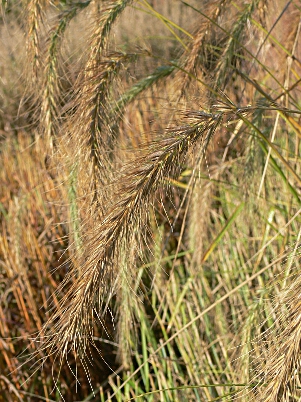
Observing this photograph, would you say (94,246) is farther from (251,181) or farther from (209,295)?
(209,295)

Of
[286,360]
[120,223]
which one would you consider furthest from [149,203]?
[286,360]

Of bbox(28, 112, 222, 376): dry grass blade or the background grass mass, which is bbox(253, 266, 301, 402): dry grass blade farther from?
bbox(28, 112, 222, 376): dry grass blade

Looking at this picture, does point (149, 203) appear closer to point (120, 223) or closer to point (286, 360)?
point (120, 223)

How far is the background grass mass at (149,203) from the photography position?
0.96m

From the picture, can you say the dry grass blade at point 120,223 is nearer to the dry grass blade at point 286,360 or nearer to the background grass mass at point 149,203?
the background grass mass at point 149,203

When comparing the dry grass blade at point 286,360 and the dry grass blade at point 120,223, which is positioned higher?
the dry grass blade at point 120,223

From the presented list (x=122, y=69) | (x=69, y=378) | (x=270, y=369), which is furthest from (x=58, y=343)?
(x=69, y=378)

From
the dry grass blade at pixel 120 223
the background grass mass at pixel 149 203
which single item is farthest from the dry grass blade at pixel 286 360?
the dry grass blade at pixel 120 223

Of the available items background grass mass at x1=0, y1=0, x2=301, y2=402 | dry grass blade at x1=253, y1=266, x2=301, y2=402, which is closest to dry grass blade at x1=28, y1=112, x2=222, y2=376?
background grass mass at x1=0, y1=0, x2=301, y2=402

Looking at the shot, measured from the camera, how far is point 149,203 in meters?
0.98

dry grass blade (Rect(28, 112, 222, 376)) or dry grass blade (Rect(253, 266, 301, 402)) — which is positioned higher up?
dry grass blade (Rect(28, 112, 222, 376))

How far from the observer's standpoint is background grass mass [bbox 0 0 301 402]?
0.96 m

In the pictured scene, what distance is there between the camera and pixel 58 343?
0.89 meters

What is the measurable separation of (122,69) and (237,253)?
114cm
